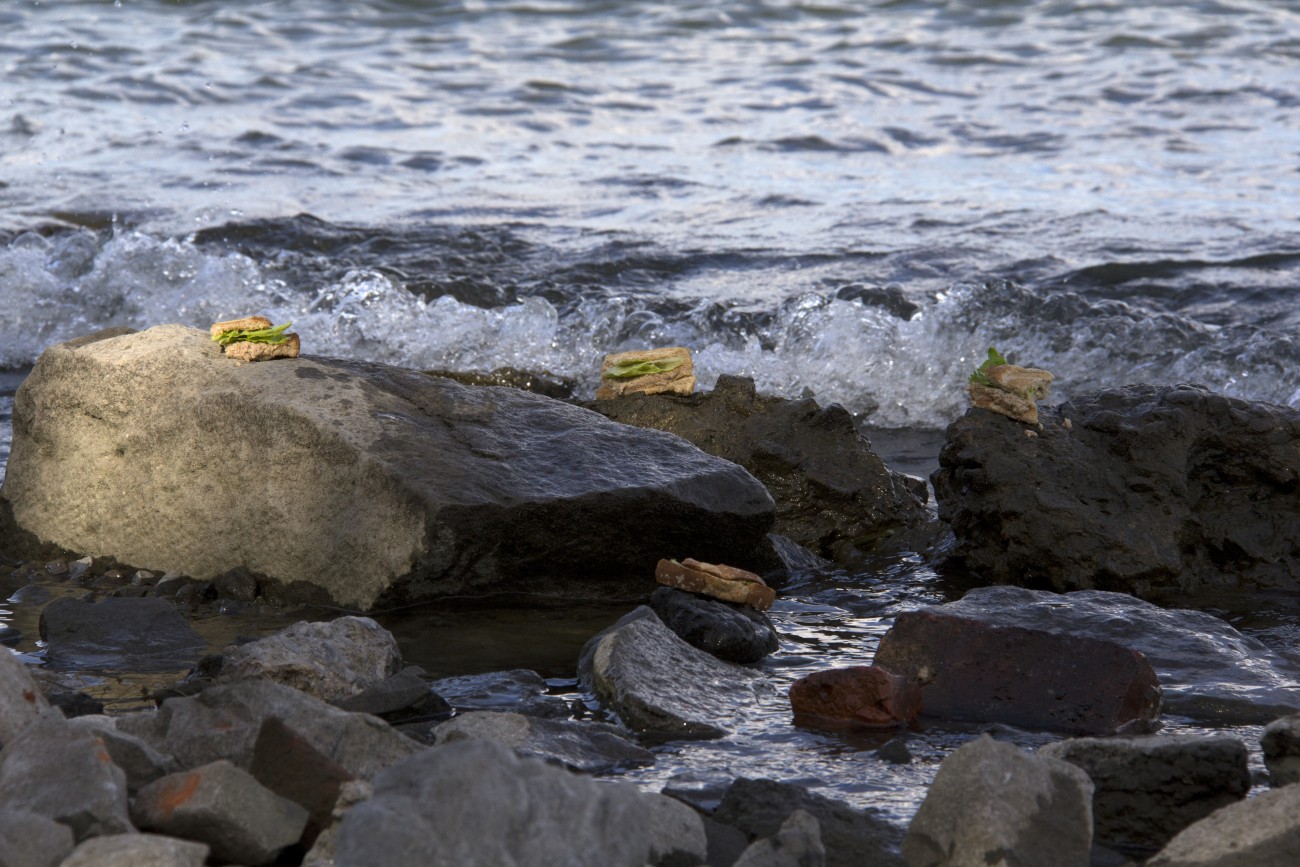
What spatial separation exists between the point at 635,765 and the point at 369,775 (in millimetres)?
540

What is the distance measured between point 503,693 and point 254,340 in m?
1.53

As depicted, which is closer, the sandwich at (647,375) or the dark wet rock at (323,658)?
the dark wet rock at (323,658)

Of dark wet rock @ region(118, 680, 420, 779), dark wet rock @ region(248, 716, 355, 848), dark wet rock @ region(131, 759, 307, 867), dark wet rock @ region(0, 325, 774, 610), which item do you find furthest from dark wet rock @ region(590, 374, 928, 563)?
dark wet rock @ region(131, 759, 307, 867)

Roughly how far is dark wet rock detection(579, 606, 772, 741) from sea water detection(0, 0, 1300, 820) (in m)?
0.08

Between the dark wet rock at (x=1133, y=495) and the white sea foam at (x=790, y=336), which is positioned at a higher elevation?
the dark wet rock at (x=1133, y=495)

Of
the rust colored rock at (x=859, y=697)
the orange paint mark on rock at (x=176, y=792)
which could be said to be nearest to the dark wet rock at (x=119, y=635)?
the orange paint mark on rock at (x=176, y=792)

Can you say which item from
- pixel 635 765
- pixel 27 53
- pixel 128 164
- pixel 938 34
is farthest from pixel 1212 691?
pixel 27 53

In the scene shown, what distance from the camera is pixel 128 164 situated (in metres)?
10.9

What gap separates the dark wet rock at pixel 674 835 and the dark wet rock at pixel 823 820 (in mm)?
128

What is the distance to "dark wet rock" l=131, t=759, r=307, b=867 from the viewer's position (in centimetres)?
203

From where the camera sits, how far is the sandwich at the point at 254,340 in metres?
4.00

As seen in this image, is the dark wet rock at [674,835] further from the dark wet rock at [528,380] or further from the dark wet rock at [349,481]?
the dark wet rock at [528,380]

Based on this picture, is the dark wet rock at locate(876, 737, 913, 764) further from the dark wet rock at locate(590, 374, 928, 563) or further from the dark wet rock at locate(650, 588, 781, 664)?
the dark wet rock at locate(590, 374, 928, 563)

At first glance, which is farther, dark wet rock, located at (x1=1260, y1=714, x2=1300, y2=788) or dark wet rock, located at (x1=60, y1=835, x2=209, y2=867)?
dark wet rock, located at (x1=1260, y1=714, x2=1300, y2=788)
